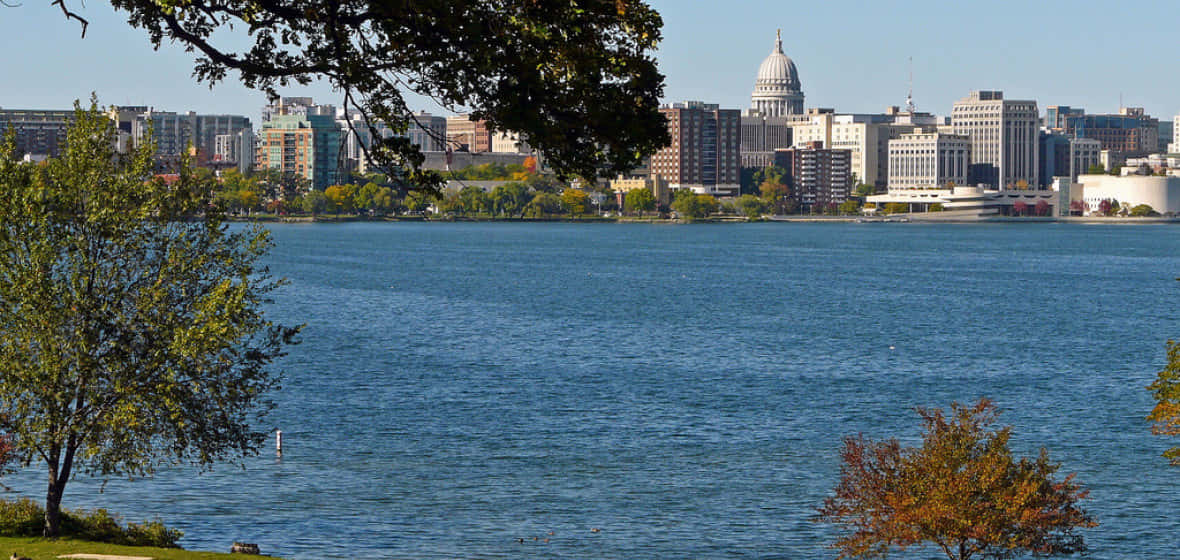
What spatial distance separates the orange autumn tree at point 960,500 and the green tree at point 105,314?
13.4m

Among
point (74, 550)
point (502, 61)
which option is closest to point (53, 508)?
point (74, 550)

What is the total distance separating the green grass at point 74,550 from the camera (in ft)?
98.5

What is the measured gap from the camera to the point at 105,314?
3156 centimetres

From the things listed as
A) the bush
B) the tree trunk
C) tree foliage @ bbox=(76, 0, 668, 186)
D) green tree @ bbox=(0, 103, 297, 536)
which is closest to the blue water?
the bush

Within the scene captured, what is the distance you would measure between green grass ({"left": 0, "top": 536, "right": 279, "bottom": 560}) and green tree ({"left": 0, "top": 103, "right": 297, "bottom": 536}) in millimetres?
1203

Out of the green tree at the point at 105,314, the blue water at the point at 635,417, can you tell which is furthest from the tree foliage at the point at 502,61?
the blue water at the point at 635,417

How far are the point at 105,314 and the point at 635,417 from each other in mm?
32716

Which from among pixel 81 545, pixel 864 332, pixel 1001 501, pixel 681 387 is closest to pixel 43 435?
pixel 81 545

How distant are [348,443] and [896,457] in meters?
25.7

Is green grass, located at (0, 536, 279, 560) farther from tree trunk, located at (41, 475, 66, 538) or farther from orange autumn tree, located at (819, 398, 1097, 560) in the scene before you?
orange autumn tree, located at (819, 398, 1097, 560)

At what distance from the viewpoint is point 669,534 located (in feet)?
144

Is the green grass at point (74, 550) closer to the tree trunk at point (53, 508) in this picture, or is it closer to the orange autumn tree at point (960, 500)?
the tree trunk at point (53, 508)

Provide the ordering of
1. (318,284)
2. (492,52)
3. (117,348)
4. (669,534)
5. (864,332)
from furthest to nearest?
(318,284) → (864,332) → (669,534) → (117,348) → (492,52)

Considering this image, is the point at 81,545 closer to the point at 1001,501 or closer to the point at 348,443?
the point at 1001,501
